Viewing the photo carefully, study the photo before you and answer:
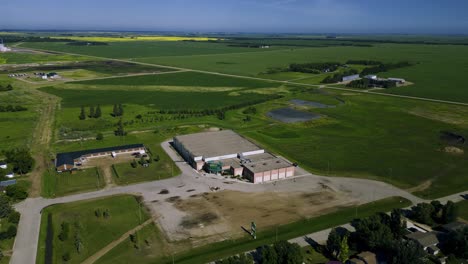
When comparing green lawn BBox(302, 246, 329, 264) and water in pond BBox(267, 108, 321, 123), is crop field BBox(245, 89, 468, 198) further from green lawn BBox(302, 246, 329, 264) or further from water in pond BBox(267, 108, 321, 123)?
green lawn BBox(302, 246, 329, 264)

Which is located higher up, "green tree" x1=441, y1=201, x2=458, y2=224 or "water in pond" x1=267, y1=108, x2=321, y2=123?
"water in pond" x1=267, y1=108, x2=321, y2=123

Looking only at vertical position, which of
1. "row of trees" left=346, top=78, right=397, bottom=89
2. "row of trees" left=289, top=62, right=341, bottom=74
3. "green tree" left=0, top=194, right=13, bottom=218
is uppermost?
"row of trees" left=289, top=62, right=341, bottom=74

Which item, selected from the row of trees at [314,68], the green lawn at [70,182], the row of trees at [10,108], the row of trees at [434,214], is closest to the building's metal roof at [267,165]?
the row of trees at [434,214]

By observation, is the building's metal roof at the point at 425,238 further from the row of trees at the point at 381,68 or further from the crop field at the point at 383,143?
the row of trees at the point at 381,68

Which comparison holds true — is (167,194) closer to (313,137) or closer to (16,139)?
(313,137)

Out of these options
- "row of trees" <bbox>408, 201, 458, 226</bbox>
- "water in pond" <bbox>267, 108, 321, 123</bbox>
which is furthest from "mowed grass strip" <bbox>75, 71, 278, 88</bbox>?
"row of trees" <bbox>408, 201, 458, 226</bbox>

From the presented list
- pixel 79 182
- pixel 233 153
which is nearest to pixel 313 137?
pixel 233 153
